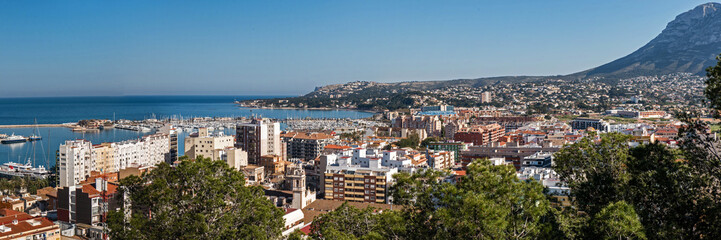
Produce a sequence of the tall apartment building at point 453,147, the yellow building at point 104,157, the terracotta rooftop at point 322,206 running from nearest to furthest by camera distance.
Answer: the terracotta rooftop at point 322,206 → the yellow building at point 104,157 → the tall apartment building at point 453,147

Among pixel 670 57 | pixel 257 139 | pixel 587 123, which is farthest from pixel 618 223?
pixel 670 57

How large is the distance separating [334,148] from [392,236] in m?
18.9

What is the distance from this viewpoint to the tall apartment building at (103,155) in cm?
2189

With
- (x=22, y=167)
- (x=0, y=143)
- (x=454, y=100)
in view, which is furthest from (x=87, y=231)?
(x=454, y=100)

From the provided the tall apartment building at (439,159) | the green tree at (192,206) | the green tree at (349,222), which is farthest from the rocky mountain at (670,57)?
the green tree at (192,206)

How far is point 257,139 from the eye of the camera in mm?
26719

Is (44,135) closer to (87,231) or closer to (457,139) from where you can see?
(457,139)

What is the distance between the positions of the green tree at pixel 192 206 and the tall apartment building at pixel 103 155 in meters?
16.1

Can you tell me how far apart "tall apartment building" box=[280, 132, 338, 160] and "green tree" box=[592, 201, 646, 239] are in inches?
980

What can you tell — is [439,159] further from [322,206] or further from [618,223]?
[618,223]

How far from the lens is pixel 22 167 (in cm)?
2720

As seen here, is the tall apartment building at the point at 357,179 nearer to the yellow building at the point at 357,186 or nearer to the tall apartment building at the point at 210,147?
the yellow building at the point at 357,186

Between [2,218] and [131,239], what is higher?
[131,239]

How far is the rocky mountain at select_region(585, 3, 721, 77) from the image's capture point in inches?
3295
